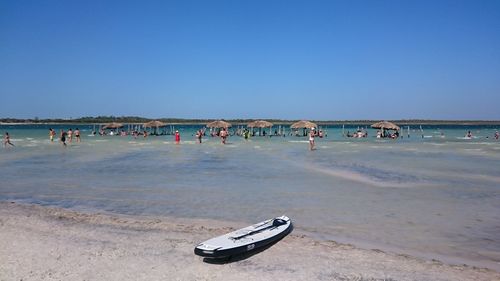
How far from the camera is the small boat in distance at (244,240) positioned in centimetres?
727

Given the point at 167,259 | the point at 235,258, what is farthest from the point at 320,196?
the point at 167,259

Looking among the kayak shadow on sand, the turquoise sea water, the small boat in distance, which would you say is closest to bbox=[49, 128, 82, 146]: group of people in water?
the turquoise sea water

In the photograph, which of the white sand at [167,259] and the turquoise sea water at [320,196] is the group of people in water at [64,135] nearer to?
the turquoise sea water at [320,196]

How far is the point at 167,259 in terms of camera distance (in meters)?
7.36

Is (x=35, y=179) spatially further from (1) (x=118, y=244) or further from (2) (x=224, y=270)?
(2) (x=224, y=270)

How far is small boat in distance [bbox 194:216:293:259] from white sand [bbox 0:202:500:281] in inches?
6.3

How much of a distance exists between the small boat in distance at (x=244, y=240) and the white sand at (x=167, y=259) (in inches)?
6.3

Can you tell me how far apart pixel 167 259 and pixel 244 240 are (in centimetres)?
143

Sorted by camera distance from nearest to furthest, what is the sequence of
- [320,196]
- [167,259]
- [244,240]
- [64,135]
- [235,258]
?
[167,259] → [235,258] → [244,240] → [320,196] → [64,135]

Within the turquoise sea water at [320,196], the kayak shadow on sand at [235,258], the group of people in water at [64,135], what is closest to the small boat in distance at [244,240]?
the kayak shadow on sand at [235,258]

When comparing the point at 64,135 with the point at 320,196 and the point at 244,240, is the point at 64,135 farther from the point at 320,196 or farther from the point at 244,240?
the point at 244,240

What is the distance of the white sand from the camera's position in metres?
6.63

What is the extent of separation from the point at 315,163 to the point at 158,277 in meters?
17.9

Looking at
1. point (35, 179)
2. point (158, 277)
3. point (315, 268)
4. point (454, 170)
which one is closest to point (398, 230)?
point (315, 268)
